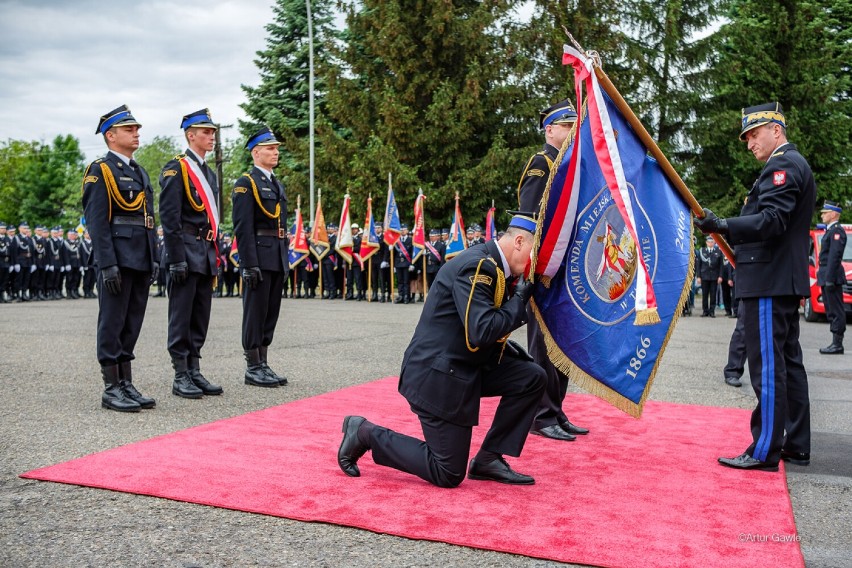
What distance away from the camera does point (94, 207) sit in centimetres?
654

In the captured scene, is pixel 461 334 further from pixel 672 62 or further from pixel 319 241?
pixel 672 62

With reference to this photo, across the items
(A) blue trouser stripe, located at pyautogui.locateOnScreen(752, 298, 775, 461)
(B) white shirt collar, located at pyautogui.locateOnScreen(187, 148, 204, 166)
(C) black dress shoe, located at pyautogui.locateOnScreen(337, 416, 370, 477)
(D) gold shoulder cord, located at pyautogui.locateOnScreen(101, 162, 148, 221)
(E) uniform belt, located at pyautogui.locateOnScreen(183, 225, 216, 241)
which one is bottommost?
(C) black dress shoe, located at pyautogui.locateOnScreen(337, 416, 370, 477)

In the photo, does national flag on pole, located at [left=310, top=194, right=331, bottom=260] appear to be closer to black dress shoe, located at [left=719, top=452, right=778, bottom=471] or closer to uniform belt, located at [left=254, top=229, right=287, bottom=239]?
uniform belt, located at [left=254, top=229, right=287, bottom=239]

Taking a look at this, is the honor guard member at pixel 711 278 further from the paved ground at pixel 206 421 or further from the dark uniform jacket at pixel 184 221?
the dark uniform jacket at pixel 184 221

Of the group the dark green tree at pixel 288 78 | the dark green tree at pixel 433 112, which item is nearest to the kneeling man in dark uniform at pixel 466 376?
the dark green tree at pixel 433 112

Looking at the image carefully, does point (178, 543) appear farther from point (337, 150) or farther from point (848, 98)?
point (848, 98)

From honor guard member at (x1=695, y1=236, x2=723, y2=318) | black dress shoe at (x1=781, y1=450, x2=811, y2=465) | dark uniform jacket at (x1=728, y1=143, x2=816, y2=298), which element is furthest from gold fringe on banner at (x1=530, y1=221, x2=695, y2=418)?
honor guard member at (x1=695, y1=236, x2=723, y2=318)

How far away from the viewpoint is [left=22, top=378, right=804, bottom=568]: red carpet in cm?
375

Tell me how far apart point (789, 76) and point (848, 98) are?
4464mm

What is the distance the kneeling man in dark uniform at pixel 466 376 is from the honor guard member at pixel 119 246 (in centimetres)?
270

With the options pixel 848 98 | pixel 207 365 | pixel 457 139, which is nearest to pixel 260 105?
pixel 457 139

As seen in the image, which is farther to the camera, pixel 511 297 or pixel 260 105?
pixel 260 105

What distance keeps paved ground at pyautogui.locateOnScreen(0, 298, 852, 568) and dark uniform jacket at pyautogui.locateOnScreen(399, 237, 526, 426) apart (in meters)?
0.99

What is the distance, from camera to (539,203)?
5703mm
